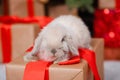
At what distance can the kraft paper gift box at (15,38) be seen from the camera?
1605 millimetres

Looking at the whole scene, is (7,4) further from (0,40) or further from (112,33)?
(112,33)

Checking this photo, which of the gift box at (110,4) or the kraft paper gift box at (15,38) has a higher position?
the gift box at (110,4)

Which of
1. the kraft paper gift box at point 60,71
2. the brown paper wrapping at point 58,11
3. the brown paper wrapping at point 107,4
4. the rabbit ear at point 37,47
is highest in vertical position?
the brown paper wrapping at point 107,4

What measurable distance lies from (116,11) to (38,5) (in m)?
0.56

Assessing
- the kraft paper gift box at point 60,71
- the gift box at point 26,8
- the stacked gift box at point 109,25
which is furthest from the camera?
the gift box at point 26,8

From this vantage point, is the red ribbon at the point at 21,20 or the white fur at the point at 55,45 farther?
the red ribbon at the point at 21,20

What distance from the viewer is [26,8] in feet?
6.52

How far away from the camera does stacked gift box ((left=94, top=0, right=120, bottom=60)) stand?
184 centimetres

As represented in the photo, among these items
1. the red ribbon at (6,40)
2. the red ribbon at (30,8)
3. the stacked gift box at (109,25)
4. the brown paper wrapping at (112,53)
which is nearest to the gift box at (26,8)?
the red ribbon at (30,8)

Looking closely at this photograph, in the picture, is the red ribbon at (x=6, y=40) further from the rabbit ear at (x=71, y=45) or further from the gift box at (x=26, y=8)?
the rabbit ear at (x=71, y=45)

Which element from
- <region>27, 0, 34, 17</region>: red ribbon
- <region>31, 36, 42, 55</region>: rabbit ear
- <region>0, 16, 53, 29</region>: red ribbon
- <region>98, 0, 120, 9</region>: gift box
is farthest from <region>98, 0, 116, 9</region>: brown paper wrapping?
<region>31, 36, 42, 55</region>: rabbit ear

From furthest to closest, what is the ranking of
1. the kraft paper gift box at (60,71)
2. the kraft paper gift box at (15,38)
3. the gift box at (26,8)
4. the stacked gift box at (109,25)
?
the gift box at (26,8)
the stacked gift box at (109,25)
the kraft paper gift box at (15,38)
the kraft paper gift box at (60,71)

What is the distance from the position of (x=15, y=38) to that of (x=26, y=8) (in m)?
0.40

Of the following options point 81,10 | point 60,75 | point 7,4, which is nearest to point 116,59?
point 81,10
